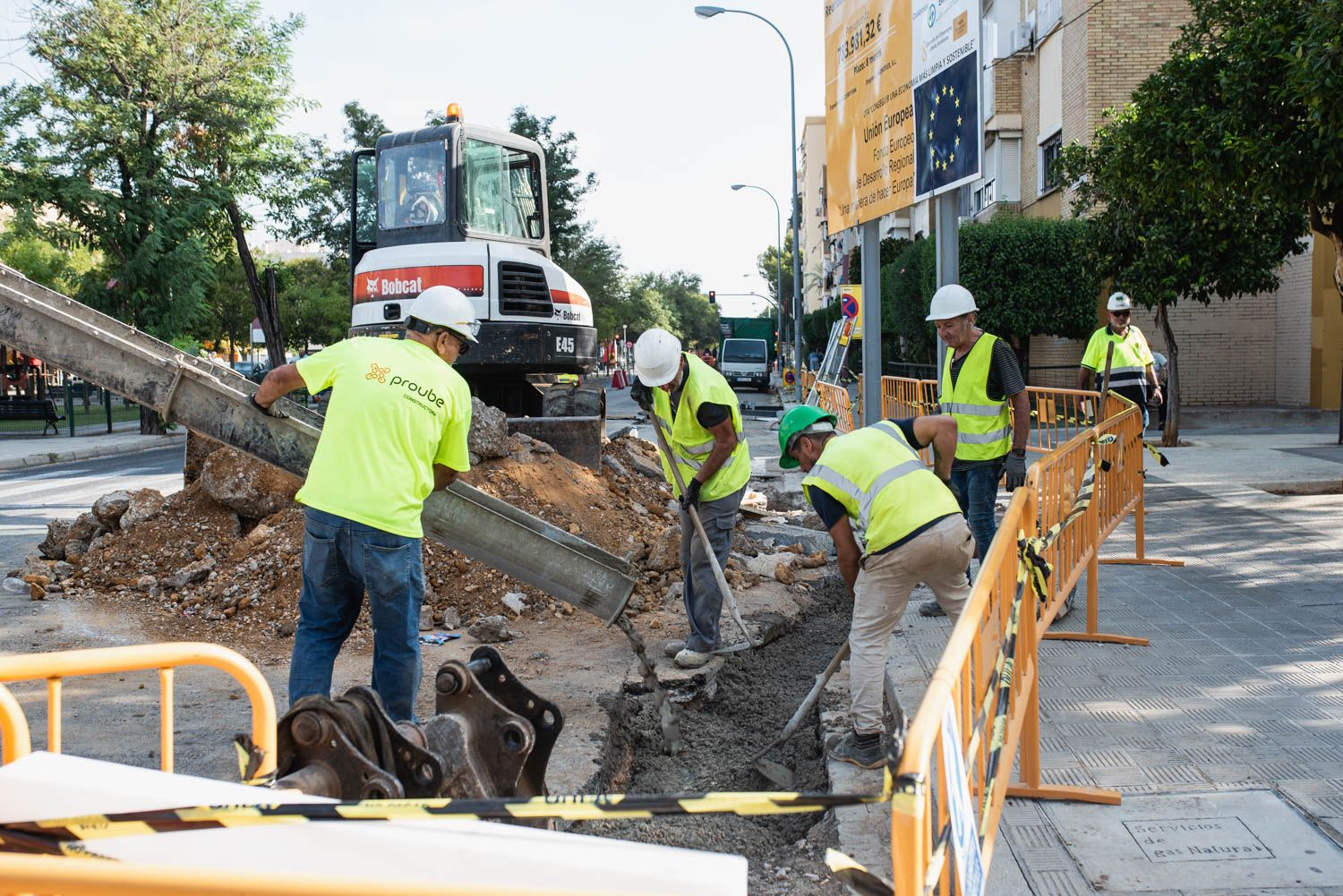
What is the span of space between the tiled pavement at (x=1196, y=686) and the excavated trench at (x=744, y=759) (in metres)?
0.37

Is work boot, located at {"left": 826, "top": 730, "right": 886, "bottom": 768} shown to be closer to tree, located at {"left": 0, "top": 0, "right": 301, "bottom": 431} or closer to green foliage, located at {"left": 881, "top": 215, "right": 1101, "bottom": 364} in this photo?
green foliage, located at {"left": 881, "top": 215, "right": 1101, "bottom": 364}

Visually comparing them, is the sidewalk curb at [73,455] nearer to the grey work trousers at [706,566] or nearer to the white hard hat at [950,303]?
the grey work trousers at [706,566]

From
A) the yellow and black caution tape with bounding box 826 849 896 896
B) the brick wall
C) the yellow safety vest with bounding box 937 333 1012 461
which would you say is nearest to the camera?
the yellow and black caution tape with bounding box 826 849 896 896

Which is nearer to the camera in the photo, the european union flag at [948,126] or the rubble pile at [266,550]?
the european union flag at [948,126]

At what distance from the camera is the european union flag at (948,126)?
6.12 meters

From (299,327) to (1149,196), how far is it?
117ft

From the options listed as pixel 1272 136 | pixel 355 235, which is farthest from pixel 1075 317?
pixel 355 235

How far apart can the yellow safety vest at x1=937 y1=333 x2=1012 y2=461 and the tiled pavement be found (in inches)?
41.8

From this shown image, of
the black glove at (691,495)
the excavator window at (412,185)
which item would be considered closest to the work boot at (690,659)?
the black glove at (691,495)

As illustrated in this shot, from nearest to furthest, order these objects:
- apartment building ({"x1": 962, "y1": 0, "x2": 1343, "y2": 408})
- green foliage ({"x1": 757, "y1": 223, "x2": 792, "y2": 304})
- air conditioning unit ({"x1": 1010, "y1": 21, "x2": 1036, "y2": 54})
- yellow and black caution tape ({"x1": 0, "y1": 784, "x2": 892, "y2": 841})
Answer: yellow and black caution tape ({"x1": 0, "y1": 784, "x2": 892, "y2": 841}) → apartment building ({"x1": 962, "y1": 0, "x2": 1343, "y2": 408}) → air conditioning unit ({"x1": 1010, "y1": 21, "x2": 1036, "y2": 54}) → green foliage ({"x1": 757, "y1": 223, "x2": 792, "y2": 304})


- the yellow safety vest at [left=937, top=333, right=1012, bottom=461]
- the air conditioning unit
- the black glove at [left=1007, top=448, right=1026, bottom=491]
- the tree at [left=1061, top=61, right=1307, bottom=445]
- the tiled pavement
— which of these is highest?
the air conditioning unit

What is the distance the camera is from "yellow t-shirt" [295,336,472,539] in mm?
3938

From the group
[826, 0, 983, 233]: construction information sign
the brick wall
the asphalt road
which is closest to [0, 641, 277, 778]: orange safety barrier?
[826, 0, 983, 233]: construction information sign

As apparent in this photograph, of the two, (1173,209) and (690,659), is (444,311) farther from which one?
(1173,209)
